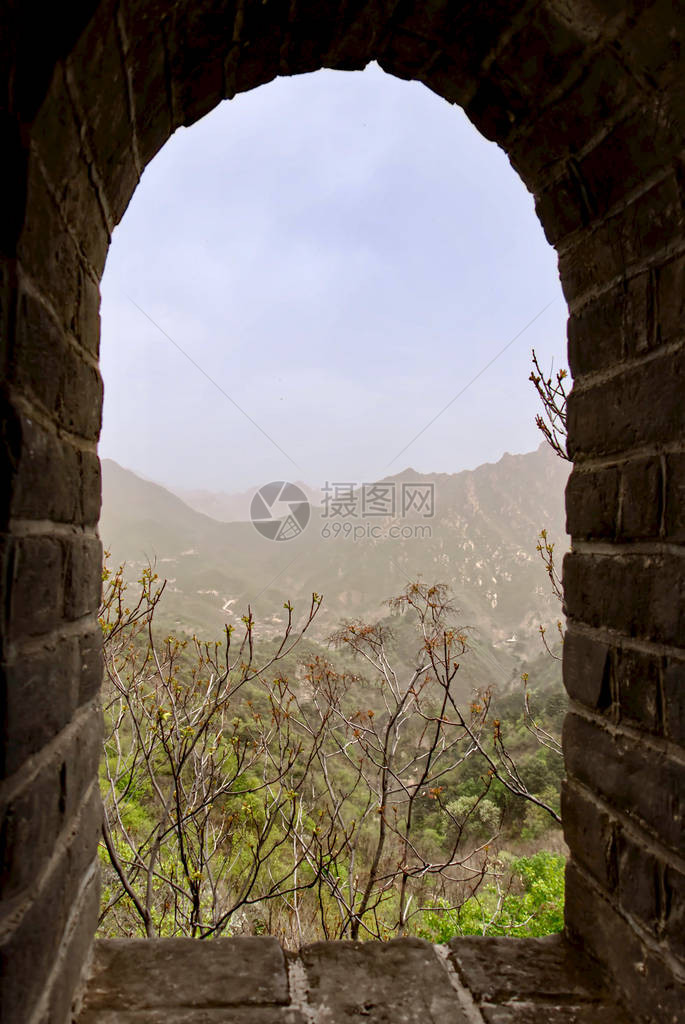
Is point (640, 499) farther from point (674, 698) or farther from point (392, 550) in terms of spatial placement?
point (392, 550)

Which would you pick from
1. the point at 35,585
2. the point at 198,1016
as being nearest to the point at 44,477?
the point at 35,585

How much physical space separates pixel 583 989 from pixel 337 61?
175 cm

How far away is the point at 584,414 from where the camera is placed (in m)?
1.15

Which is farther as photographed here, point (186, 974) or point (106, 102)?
point (186, 974)

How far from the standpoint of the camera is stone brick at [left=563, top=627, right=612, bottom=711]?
3.43 ft

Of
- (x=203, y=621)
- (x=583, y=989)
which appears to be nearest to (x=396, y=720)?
(x=583, y=989)

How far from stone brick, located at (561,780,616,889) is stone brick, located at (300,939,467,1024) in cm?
33

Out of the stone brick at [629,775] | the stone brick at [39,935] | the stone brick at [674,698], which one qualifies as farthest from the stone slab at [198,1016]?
the stone brick at [674,698]

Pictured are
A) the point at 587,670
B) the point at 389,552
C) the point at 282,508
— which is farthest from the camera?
the point at 389,552

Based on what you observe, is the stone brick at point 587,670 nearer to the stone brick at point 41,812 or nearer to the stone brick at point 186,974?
the stone brick at point 186,974

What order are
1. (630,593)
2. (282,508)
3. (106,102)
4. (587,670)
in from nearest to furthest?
1. (106,102)
2. (630,593)
3. (587,670)
4. (282,508)

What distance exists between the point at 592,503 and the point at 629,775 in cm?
47

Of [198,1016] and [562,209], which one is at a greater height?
[562,209]

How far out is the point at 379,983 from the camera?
1038 mm
